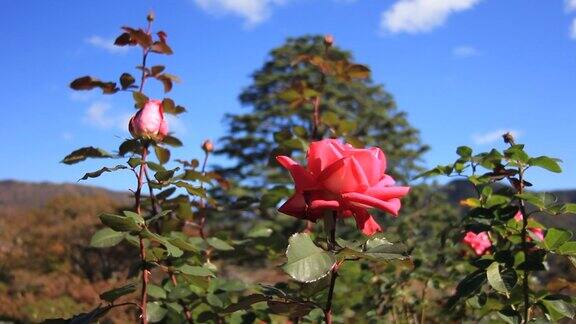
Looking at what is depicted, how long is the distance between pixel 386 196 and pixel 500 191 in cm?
47

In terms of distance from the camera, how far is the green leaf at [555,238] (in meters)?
1.06

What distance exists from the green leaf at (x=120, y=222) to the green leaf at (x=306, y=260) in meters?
0.35

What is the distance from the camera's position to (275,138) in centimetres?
183

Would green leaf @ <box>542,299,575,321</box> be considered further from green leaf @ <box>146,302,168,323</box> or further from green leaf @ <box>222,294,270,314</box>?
green leaf @ <box>146,302,168,323</box>

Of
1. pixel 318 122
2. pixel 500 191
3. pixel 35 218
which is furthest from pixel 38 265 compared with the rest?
pixel 500 191

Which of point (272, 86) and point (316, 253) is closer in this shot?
point (316, 253)

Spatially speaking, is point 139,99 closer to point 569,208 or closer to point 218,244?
point 218,244

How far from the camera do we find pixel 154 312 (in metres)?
1.29

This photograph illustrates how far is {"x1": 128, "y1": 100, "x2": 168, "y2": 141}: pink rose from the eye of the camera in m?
1.27

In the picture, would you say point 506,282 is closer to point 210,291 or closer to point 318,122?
point 210,291

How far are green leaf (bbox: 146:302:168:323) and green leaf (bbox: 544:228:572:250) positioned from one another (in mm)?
791

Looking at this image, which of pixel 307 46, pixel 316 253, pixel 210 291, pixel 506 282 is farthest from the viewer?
pixel 307 46

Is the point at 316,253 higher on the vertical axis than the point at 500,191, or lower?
lower

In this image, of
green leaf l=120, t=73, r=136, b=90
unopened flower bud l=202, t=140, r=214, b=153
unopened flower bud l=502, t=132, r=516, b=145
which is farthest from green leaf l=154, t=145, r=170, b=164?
unopened flower bud l=502, t=132, r=516, b=145
